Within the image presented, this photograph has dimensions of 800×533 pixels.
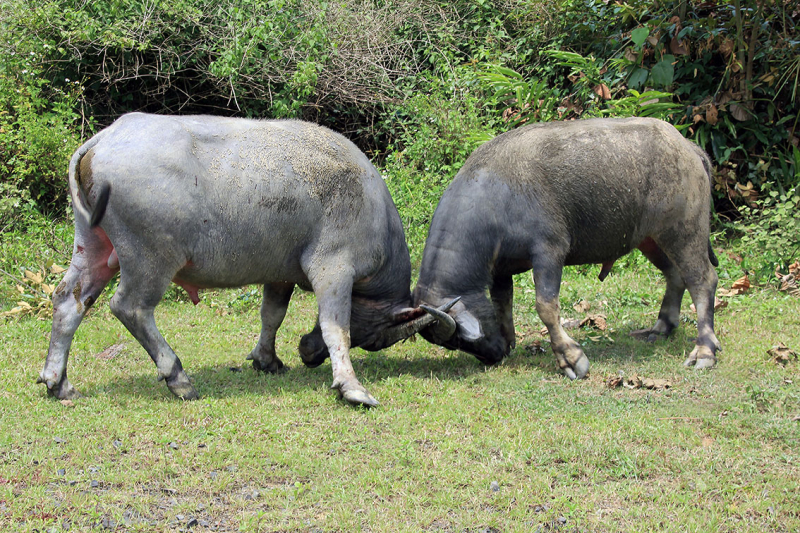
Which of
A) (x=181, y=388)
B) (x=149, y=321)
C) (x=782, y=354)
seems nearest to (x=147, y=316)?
(x=149, y=321)

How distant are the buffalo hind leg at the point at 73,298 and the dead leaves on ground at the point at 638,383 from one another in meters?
3.78

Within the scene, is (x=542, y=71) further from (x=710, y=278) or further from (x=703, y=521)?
(x=703, y=521)

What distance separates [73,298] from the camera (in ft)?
19.2

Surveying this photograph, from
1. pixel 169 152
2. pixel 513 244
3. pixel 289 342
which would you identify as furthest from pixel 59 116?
pixel 513 244

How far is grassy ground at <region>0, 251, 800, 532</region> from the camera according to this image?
4043 mm

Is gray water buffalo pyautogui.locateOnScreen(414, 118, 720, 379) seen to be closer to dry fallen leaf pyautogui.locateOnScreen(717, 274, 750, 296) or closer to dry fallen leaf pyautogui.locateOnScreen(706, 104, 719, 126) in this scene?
dry fallen leaf pyautogui.locateOnScreen(717, 274, 750, 296)

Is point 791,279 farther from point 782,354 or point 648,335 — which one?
point 782,354

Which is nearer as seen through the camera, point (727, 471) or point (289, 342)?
point (727, 471)

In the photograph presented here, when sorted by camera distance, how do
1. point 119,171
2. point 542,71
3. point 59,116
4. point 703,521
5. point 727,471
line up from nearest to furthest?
1. point 703,521
2. point 727,471
3. point 119,171
4. point 59,116
5. point 542,71

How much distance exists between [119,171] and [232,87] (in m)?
5.74

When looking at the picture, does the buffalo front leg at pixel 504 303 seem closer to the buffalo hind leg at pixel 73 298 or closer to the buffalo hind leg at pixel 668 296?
the buffalo hind leg at pixel 668 296

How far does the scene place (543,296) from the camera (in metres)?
6.35

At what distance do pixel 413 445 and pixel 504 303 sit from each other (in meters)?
2.46

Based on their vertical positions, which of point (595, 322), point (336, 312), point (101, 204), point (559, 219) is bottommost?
point (595, 322)
